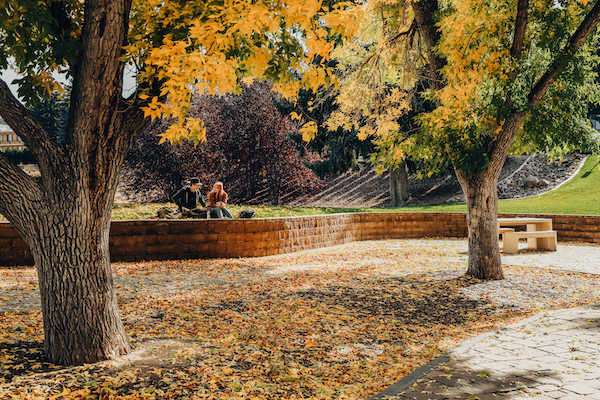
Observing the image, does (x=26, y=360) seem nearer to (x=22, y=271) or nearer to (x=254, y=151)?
(x=22, y=271)

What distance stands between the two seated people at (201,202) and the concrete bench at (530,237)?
7.69 meters

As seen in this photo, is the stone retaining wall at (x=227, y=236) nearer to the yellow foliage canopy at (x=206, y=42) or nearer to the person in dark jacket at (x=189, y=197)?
the person in dark jacket at (x=189, y=197)

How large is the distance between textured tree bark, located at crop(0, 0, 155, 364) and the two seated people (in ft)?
26.4

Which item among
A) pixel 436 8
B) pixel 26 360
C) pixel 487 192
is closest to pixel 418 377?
pixel 26 360

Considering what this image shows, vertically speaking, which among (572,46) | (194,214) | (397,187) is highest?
(572,46)

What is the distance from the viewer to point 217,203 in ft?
41.2

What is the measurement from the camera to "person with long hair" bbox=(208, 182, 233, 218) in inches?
494

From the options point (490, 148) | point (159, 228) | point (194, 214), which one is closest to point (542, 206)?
point (490, 148)

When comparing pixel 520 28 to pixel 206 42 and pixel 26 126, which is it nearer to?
pixel 206 42

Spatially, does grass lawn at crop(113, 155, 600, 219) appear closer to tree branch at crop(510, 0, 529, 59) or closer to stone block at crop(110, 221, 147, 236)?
stone block at crop(110, 221, 147, 236)

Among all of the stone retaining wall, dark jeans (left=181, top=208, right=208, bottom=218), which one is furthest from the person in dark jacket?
the stone retaining wall

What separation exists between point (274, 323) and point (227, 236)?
586 centimetres

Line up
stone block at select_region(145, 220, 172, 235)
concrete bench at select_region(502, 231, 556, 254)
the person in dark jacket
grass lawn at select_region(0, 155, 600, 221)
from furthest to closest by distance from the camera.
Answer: grass lawn at select_region(0, 155, 600, 221) → the person in dark jacket → concrete bench at select_region(502, 231, 556, 254) → stone block at select_region(145, 220, 172, 235)

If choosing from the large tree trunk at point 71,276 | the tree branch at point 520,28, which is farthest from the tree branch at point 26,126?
the tree branch at point 520,28
